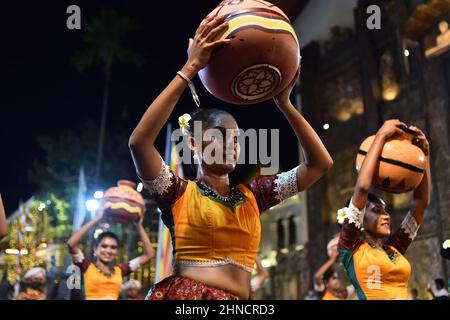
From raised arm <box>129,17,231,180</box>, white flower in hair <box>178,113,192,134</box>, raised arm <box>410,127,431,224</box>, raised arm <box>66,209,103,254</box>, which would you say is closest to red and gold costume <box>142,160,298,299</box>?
raised arm <box>129,17,231,180</box>

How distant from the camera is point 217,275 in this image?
2322 mm

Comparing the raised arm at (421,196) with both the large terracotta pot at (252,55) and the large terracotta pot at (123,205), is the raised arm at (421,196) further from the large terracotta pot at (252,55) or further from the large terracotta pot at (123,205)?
the large terracotta pot at (123,205)

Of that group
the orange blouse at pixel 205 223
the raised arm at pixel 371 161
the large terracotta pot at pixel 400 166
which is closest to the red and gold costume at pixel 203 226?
the orange blouse at pixel 205 223

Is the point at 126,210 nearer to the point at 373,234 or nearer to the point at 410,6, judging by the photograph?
the point at 373,234

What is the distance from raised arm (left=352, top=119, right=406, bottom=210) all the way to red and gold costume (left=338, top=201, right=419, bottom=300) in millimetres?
140

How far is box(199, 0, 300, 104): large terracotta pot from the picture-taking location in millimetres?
2229

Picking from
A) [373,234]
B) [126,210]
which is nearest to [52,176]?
[126,210]

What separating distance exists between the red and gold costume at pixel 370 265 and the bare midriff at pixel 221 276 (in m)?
1.43

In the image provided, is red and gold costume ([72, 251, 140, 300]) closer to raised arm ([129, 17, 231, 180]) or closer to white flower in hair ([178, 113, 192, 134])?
white flower in hair ([178, 113, 192, 134])

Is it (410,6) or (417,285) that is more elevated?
(410,6)

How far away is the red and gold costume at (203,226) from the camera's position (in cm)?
236
